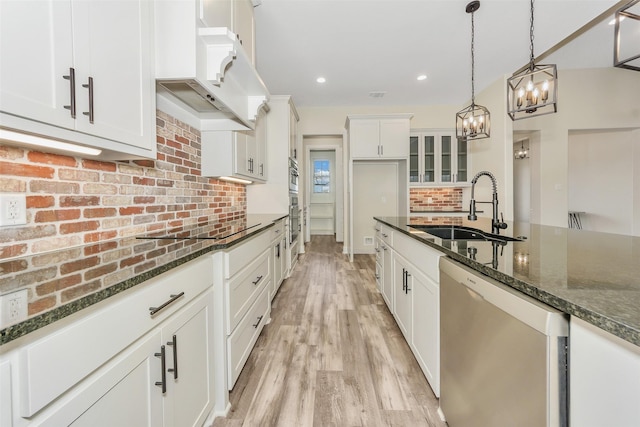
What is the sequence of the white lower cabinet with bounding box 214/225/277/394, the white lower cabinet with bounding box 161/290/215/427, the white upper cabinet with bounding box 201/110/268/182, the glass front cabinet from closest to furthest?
the white lower cabinet with bounding box 161/290/215/427 < the white lower cabinet with bounding box 214/225/277/394 < the white upper cabinet with bounding box 201/110/268/182 < the glass front cabinet

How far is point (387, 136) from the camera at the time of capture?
4.61 m

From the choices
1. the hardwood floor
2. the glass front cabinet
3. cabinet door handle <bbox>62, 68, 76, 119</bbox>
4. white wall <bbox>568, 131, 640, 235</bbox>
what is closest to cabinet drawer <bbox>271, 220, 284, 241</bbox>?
the hardwood floor

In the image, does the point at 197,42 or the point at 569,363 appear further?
the point at 197,42

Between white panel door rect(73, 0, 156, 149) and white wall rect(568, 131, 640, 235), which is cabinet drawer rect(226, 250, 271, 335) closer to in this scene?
white panel door rect(73, 0, 156, 149)

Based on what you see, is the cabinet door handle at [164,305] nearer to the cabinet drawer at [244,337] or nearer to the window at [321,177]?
the cabinet drawer at [244,337]

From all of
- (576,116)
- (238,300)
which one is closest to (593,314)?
(238,300)

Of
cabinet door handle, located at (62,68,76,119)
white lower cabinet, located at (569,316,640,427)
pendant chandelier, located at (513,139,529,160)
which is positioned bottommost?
white lower cabinet, located at (569,316,640,427)

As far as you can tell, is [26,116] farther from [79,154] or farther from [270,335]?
[270,335]

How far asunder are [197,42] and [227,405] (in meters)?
1.85

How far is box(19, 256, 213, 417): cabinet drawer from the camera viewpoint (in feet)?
1.59

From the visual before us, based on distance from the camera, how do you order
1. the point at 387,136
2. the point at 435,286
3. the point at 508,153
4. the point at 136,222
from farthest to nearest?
1. the point at 387,136
2. the point at 508,153
3. the point at 136,222
4. the point at 435,286

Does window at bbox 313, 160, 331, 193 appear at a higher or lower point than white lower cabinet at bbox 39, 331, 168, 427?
Result: higher

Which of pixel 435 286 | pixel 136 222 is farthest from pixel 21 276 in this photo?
pixel 435 286

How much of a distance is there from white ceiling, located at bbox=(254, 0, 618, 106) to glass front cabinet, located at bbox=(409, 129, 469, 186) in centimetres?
80
